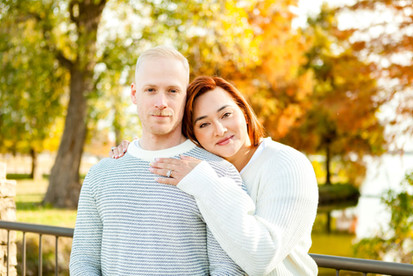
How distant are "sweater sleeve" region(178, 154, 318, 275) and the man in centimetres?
10

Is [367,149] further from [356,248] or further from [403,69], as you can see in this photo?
[356,248]

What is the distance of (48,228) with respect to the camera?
3205 millimetres

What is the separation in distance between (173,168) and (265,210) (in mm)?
410

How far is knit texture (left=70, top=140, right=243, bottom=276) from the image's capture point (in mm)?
1916

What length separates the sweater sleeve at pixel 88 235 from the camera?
2.09m

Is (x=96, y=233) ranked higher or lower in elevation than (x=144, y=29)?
lower

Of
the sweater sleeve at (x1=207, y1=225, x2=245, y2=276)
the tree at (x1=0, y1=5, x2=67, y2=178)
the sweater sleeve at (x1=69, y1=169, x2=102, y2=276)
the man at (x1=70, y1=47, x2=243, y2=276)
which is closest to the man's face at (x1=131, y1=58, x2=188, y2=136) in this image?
the man at (x1=70, y1=47, x2=243, y2=276)

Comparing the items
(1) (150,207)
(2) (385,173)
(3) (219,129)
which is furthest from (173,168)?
(2) (385,173)

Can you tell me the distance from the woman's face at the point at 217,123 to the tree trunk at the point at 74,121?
10.3m

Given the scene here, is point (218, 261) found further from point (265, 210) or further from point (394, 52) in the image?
point (394, 52)

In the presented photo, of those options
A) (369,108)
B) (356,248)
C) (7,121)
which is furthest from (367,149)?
(7,121)

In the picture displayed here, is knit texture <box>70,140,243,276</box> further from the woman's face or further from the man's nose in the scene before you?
the man's nose

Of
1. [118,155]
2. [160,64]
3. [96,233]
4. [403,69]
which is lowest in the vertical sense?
[96,233]

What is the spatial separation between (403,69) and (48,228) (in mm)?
8961
